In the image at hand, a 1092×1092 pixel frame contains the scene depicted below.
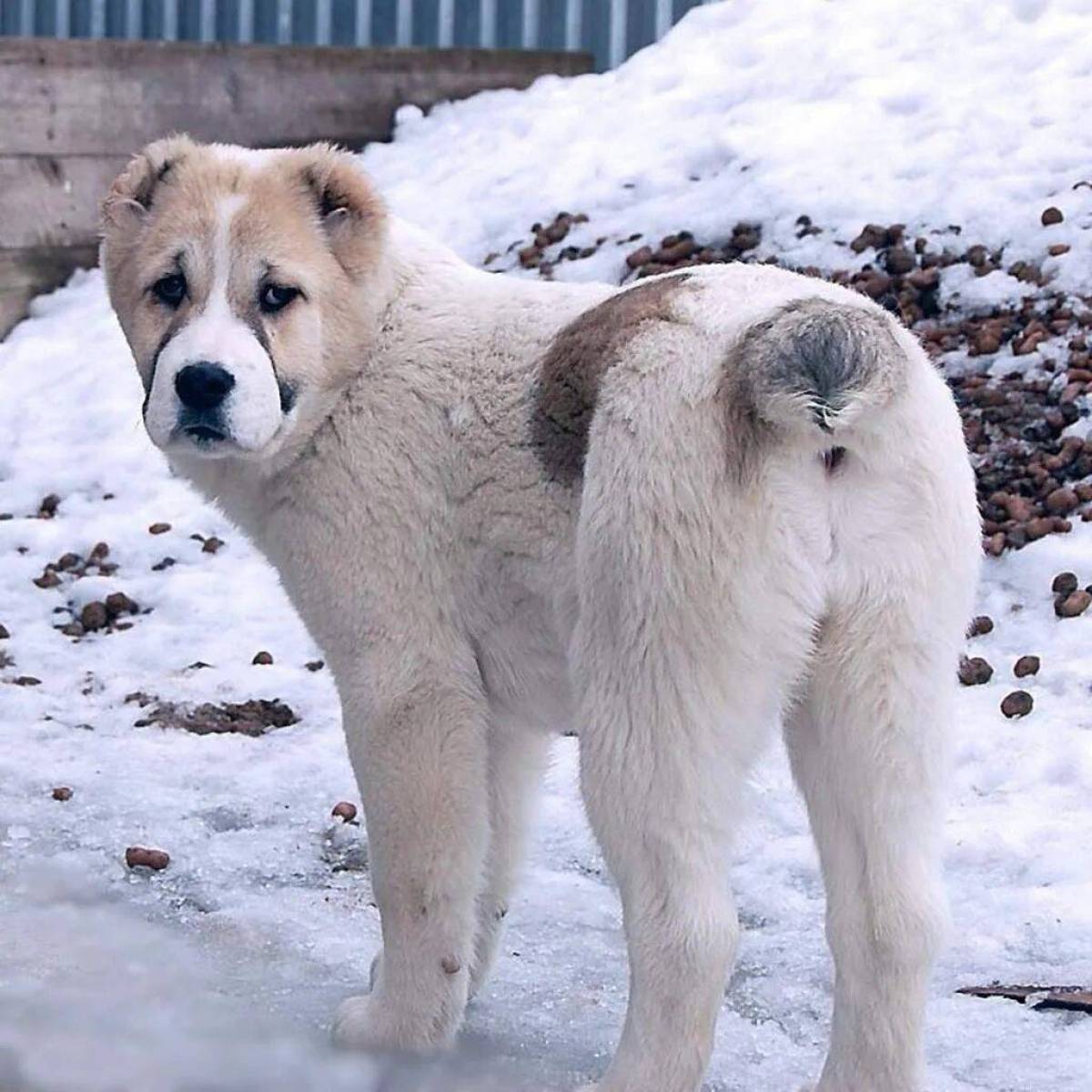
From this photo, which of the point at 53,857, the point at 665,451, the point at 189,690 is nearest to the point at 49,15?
the point at 189,690

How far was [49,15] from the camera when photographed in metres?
10.6

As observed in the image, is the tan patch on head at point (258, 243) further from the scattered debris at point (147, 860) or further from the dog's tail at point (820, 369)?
the scattered debris at point (147, 860)

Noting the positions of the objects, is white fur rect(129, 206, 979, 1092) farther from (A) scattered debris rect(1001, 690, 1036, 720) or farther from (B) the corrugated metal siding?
(B) the corrugated metal siding

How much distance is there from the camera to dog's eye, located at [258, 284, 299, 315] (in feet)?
12.2

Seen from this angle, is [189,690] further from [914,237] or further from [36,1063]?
[914,237]

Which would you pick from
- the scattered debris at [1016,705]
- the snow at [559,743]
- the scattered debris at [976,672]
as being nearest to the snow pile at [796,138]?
the snow at [559,743]

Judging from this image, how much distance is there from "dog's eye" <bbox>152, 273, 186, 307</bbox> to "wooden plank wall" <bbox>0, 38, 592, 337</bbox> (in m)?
5.48

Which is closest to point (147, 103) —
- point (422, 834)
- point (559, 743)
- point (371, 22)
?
point (371, 22)

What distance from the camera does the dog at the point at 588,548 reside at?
3.12 meters

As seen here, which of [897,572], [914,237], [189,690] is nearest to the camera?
[897,572]

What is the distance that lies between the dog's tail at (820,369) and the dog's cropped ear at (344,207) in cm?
108

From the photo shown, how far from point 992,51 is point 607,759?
5977 millimetres

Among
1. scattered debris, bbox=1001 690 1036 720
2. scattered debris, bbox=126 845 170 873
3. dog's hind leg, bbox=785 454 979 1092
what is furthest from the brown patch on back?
scattered debris, bbox=1001 690 1036 720

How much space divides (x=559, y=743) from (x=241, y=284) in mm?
2415
